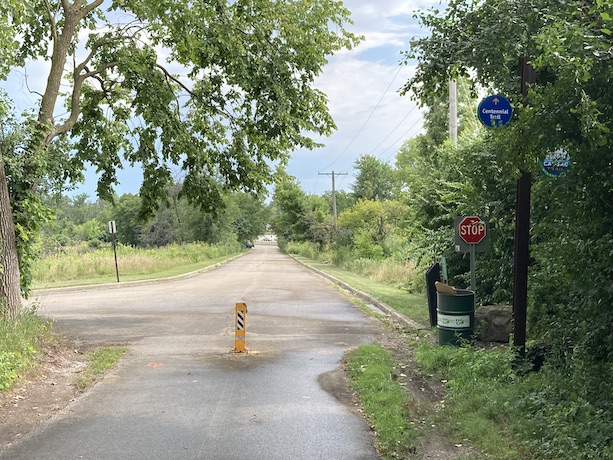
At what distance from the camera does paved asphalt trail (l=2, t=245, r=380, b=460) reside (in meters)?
5.15

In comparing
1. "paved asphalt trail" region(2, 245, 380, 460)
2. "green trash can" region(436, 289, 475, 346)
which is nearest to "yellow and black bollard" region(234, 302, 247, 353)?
"paved asphalt trail" region(2, 245, 380, 460)

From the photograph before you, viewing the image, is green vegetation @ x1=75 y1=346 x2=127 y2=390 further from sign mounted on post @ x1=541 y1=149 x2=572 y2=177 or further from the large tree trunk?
sign mounted on post @ x1=541 y1=149 x2=572 y2=177

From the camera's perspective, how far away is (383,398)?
6.54 m

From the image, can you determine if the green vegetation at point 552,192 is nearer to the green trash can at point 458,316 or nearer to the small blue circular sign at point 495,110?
the small blue circular sign at point 495,110

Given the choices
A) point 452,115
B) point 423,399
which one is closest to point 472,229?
point 423,399

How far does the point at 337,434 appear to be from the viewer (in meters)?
5.55

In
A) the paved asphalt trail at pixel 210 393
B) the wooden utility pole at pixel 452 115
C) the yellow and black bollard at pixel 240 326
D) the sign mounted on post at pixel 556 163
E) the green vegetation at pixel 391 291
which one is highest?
the wooden utility pole at pixel 452 115

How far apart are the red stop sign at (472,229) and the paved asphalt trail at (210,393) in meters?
2.93

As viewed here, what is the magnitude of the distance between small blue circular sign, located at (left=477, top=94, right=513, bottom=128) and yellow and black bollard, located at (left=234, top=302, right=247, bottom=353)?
4.86 meters

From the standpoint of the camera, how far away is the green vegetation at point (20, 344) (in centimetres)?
725

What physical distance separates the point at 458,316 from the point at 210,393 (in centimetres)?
407

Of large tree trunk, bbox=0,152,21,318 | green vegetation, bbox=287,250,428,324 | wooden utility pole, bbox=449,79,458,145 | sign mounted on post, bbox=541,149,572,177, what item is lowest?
green vegetation, bbox=287,250,428,324

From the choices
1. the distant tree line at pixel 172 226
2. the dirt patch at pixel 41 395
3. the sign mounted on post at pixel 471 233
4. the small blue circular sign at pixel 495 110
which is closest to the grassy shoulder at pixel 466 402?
the sign mounted on post at pixel 471 233

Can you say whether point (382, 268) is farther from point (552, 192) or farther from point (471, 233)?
point (552, 192)
